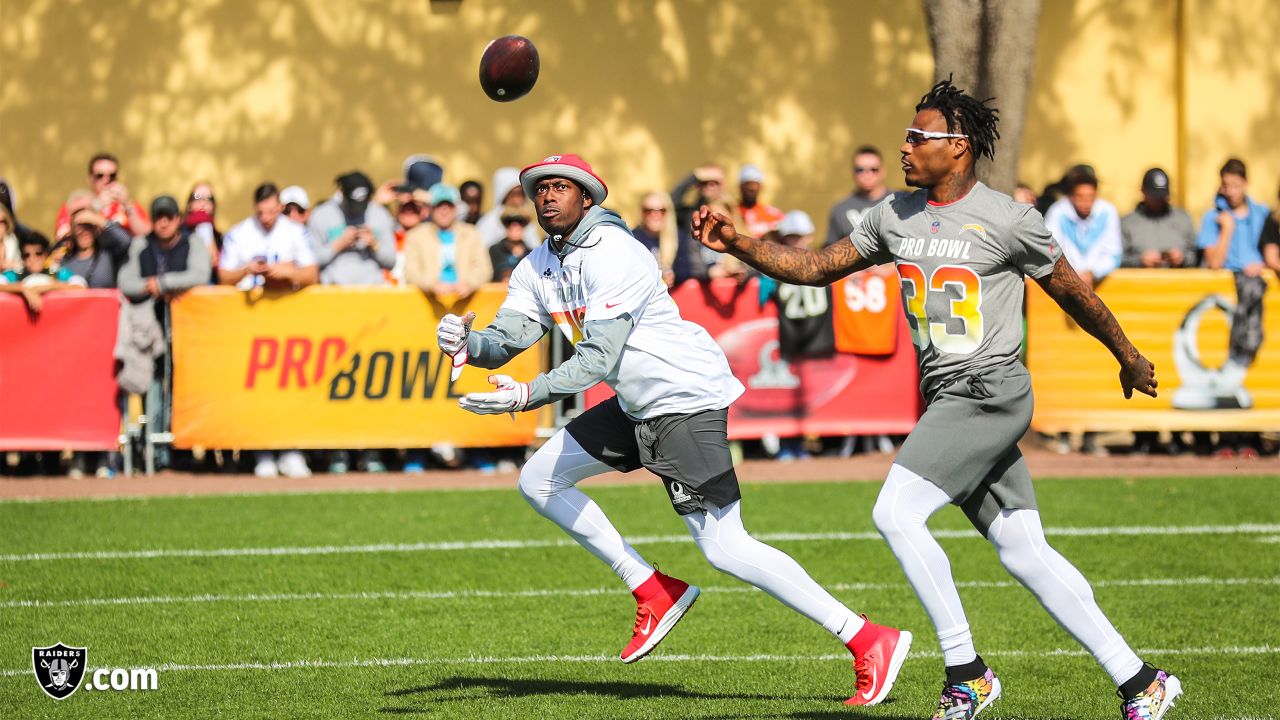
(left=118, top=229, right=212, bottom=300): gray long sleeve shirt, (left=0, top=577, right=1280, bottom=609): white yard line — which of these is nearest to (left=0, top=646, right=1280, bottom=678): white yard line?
(left=0, top=577, right=1280, bottom=609): white yard line

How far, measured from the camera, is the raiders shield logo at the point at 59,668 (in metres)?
7.16

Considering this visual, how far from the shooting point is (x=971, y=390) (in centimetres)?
624

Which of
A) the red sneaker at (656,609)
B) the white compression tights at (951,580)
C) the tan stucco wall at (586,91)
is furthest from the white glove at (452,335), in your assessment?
the tan stucco wall at (586,91)

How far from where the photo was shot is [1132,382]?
6461 millimetres

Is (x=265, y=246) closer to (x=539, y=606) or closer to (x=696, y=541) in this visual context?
(x=539, y=606)

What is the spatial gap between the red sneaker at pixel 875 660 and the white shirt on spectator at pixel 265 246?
841cm

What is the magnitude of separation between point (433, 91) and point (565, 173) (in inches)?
507

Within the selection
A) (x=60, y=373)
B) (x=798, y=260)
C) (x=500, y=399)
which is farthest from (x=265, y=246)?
(x=500, y=399)

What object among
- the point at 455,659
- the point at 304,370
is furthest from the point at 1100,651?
the point at 304,370

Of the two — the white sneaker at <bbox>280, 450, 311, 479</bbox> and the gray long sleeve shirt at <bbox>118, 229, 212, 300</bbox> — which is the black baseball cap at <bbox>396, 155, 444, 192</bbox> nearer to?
the gray long sleeve shirt at <bbox>118, 229, 212, 300</bbox>

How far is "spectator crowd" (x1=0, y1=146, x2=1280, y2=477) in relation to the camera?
13.9 metres

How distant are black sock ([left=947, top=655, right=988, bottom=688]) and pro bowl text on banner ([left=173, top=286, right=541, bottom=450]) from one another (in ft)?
25.7

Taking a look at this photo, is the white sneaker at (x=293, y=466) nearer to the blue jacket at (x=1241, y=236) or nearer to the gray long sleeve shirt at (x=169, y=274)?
the gray long sleeve shirt at (x=169, y=274)

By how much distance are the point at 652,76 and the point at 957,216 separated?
1355 centimetres
